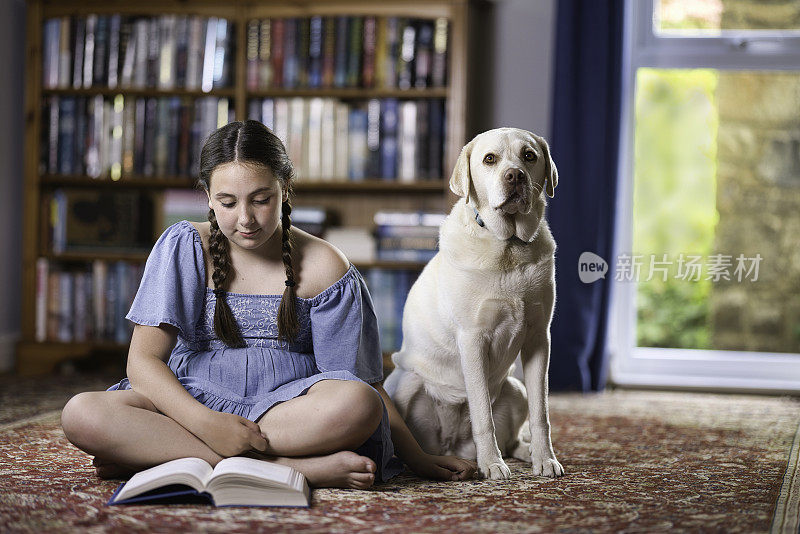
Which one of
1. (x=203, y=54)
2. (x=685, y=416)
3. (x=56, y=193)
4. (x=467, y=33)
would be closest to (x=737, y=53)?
(x=467, y=33)

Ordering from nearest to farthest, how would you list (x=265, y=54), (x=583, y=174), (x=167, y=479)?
(x=167, y=479) < (x=583, y=174) < (x=265, y=54)

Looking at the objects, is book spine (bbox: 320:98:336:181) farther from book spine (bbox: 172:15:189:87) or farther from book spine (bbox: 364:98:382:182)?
book spine (bbox: 172:15:189:87)

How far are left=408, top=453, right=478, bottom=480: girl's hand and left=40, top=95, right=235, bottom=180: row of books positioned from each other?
2.02 m

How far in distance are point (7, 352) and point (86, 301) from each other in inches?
15.7

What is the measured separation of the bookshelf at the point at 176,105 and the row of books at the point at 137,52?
10 mm

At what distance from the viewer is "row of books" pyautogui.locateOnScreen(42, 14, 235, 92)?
3418 millimetres

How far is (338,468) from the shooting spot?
1.59 m

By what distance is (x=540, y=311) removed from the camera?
1.79 meters

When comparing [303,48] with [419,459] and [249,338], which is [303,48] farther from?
[419,459]

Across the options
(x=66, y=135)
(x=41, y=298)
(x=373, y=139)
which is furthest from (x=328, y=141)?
(x=41, y=298)

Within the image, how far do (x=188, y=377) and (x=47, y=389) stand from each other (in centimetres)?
160

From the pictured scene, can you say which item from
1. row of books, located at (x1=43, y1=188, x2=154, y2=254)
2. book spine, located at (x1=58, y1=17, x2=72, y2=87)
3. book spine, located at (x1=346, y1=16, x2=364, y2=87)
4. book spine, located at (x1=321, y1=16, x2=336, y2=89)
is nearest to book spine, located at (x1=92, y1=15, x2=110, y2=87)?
book spine, located at (x1=58, y1=17, x2=72, y2=87)

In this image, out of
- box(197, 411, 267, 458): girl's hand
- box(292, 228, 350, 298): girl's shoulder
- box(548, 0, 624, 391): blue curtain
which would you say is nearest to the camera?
box(197, 411, 267, 458): girl's hand

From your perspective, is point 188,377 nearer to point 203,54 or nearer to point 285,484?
point 285,484
